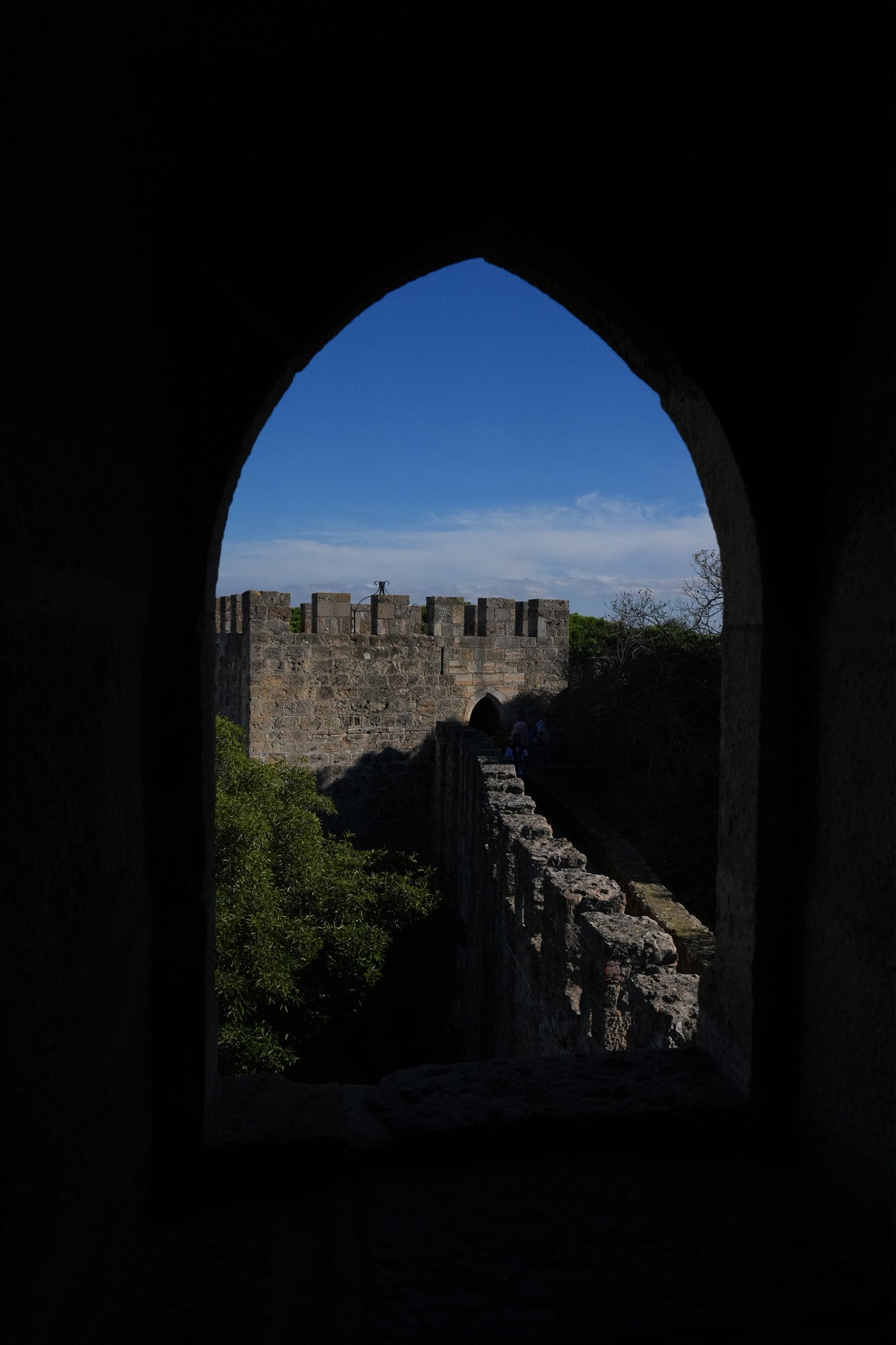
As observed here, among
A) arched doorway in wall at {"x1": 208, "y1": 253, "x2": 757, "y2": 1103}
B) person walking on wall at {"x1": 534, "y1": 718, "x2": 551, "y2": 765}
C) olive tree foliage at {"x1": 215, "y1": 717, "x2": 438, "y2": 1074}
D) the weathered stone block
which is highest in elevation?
arched doorway in wall at {"x1": 208, "y1": 253, "x2": 757, "y2": 1103}

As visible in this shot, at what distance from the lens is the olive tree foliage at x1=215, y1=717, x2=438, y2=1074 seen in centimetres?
650

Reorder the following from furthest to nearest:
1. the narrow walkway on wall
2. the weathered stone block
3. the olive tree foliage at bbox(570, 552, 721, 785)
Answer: the olive tree foliage at bbox(570, 552, 721, 785)
the narrow walkway on wall
the weathered stone block

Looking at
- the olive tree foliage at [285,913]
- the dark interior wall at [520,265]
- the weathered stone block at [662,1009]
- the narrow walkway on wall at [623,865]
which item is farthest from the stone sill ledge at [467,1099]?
the olive tree foliage at [285,913]

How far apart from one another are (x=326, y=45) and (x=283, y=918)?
21.3ft

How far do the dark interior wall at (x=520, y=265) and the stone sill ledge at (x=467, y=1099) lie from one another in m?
0.15

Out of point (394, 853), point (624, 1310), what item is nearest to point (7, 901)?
point (624, 1310)

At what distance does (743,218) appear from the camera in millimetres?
1624

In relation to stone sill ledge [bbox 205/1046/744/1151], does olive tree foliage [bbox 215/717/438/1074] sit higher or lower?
lower

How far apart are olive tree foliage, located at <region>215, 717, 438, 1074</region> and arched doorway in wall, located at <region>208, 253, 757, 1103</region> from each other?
5320mm

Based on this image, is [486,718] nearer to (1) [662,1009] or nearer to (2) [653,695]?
(2) [653,695]

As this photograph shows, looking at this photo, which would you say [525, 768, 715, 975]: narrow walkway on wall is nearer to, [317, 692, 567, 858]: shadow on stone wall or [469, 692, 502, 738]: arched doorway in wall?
[317, 692, 567, 858]: shadow on stone wall

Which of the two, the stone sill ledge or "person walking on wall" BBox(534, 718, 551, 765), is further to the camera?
"person walking on wall" BBox(534, 718, 551, 765)

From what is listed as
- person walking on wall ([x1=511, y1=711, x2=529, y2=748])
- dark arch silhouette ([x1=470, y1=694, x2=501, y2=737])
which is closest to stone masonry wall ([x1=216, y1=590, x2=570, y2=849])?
person walking on wall ([x1=511, y1=711, x2=529, y2=748])

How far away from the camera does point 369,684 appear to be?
12617 mm
